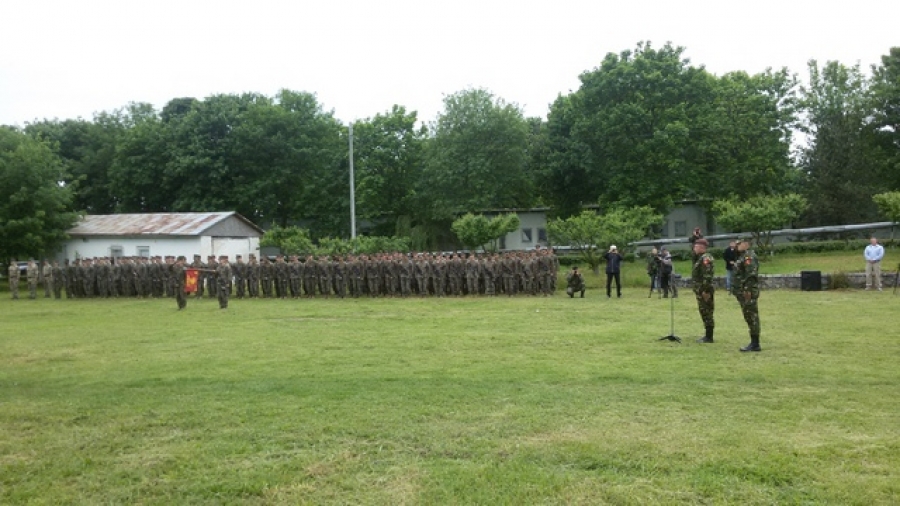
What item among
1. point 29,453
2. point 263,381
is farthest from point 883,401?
point 29,453

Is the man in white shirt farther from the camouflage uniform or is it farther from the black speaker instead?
the camouflage uniform

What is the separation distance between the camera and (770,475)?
5.46 metres

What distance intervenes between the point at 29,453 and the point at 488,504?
4.49 m

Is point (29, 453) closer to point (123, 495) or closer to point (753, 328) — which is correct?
point (123, 495)

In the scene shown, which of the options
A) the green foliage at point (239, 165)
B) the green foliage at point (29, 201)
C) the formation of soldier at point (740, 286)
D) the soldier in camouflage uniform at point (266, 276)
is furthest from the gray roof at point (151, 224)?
the formation of soldier at point (740, 286)

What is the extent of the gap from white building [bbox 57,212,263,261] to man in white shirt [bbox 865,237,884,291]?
25482 millimetres

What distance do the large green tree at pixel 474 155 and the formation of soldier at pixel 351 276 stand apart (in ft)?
43.2

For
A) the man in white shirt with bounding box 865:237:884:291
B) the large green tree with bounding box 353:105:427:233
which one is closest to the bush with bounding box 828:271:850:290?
the man in white shirt with bounding box 865:237:884:291

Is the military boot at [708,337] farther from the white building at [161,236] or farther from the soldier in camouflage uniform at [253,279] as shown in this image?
the white building at [161,236]

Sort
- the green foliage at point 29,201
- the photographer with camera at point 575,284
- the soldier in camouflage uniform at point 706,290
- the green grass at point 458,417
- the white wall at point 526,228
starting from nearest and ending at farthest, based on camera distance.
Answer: the green grass at point 458,417 → the soldier in camouflage uniform at point 706,290 → the photographer with camera at point 575,284 → the green foliage at point 29,201 → the white wall at point 526,228

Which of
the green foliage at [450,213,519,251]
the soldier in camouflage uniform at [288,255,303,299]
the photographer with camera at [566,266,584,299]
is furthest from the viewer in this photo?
the green foliage at [450,213,519,251]

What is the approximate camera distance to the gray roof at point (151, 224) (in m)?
31.5

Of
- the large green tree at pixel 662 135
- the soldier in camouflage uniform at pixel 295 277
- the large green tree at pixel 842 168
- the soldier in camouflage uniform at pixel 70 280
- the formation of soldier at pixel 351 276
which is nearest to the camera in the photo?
the formation of soldier at pixel 351 276

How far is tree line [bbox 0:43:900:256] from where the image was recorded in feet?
116
